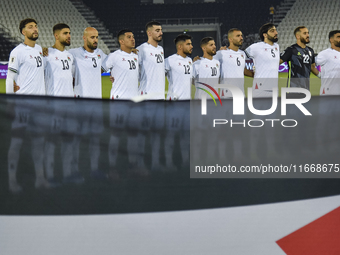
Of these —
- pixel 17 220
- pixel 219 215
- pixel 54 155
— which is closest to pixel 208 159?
pixel 219 215

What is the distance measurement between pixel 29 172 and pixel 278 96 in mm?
1892

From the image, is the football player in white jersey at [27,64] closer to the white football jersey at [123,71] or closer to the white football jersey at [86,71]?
the white football jersey at [86,71]

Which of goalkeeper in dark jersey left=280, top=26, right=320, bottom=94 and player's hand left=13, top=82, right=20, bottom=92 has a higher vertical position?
goalkeeper in dark jersey left=280, top=26, right=320, bottom=94

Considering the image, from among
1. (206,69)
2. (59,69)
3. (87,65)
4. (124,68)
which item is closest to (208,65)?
(206,69)

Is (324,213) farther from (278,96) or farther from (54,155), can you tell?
(54,155)

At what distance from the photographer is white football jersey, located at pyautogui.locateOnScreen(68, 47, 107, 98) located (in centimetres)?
480

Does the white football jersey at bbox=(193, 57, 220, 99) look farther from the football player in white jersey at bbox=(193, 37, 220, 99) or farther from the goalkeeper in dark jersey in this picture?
the goalkeeper in dark jersey

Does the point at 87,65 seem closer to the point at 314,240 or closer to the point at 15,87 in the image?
the point at 15,87

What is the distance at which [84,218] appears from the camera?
213 centimetres

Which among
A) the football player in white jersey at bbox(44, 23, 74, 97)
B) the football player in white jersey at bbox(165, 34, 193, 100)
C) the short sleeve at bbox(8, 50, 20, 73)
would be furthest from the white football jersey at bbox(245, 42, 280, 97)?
the short sleeve at bbox(8, 50, 20, 73)

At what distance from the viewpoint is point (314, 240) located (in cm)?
202

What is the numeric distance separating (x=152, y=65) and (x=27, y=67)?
147 centimetres

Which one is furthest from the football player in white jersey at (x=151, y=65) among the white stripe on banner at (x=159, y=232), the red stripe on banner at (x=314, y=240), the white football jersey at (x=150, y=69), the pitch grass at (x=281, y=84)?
the red stripe on banner at (x=314, y=240)

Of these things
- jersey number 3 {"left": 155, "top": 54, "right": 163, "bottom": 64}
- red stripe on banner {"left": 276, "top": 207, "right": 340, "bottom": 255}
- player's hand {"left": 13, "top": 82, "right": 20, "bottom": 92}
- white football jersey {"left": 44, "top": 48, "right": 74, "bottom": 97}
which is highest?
jersey number 3 {"left": 155, "top": 54, "right": 163, "bottom": 64}
